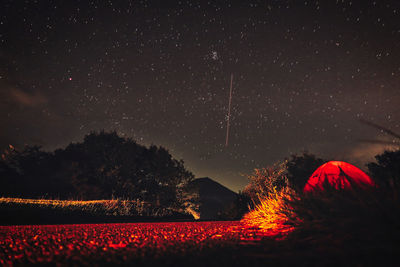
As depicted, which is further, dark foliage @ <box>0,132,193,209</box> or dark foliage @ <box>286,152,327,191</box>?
dark foliage @ <box>286,152,327,191</box>

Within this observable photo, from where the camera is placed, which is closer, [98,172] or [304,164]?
[98,172]

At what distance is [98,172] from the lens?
30.4 m

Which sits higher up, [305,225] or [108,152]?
[108,152]

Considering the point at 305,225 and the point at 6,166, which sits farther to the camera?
the point at 6,166

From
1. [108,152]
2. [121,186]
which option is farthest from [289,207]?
[108,152]

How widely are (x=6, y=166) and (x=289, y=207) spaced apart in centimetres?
4431

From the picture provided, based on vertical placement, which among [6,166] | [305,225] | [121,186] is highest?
[6,166]

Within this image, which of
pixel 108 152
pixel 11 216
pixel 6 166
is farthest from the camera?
pixel 6 166

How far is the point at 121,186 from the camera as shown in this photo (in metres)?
30.6

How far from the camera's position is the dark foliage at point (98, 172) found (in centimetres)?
2933

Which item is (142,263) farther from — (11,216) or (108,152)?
(108,152)

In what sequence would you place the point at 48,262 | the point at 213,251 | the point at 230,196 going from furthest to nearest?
the point at 230,196, the point at 213,251, the point at 48,262

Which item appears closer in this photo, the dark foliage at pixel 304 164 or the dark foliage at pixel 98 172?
the dark foliage at pixel 98 172

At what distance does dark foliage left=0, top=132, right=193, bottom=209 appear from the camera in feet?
96.2
